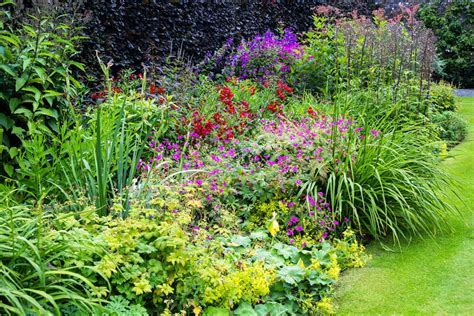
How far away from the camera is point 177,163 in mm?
4090

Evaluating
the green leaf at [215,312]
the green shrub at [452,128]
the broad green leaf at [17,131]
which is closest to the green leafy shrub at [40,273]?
the green leaf at [215,312]

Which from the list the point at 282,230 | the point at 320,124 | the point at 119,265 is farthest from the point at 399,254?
the point at 119,265

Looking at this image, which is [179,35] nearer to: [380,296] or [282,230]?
[282,230]

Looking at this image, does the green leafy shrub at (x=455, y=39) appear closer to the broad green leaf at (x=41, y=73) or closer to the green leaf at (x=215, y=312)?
the broad green leaf at (x=41, y=73)

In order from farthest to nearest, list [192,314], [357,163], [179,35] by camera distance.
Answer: [179,35] < [357,163] < [192,314]

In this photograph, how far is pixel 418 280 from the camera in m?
3.28

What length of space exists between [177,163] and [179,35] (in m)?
3.65

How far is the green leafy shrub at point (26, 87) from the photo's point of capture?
3.50m

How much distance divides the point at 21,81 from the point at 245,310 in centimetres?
226

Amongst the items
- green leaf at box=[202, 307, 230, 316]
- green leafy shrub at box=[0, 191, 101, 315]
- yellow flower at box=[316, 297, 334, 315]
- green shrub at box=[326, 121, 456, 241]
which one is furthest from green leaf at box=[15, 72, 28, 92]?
yellow flower at box=[316, 297, 334, 315]

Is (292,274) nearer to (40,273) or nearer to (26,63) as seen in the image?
(40,273)

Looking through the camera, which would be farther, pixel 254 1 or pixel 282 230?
pixel 254 1

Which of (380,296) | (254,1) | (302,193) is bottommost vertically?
(380,296)

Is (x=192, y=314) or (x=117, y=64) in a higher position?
(x=117, y=64)
